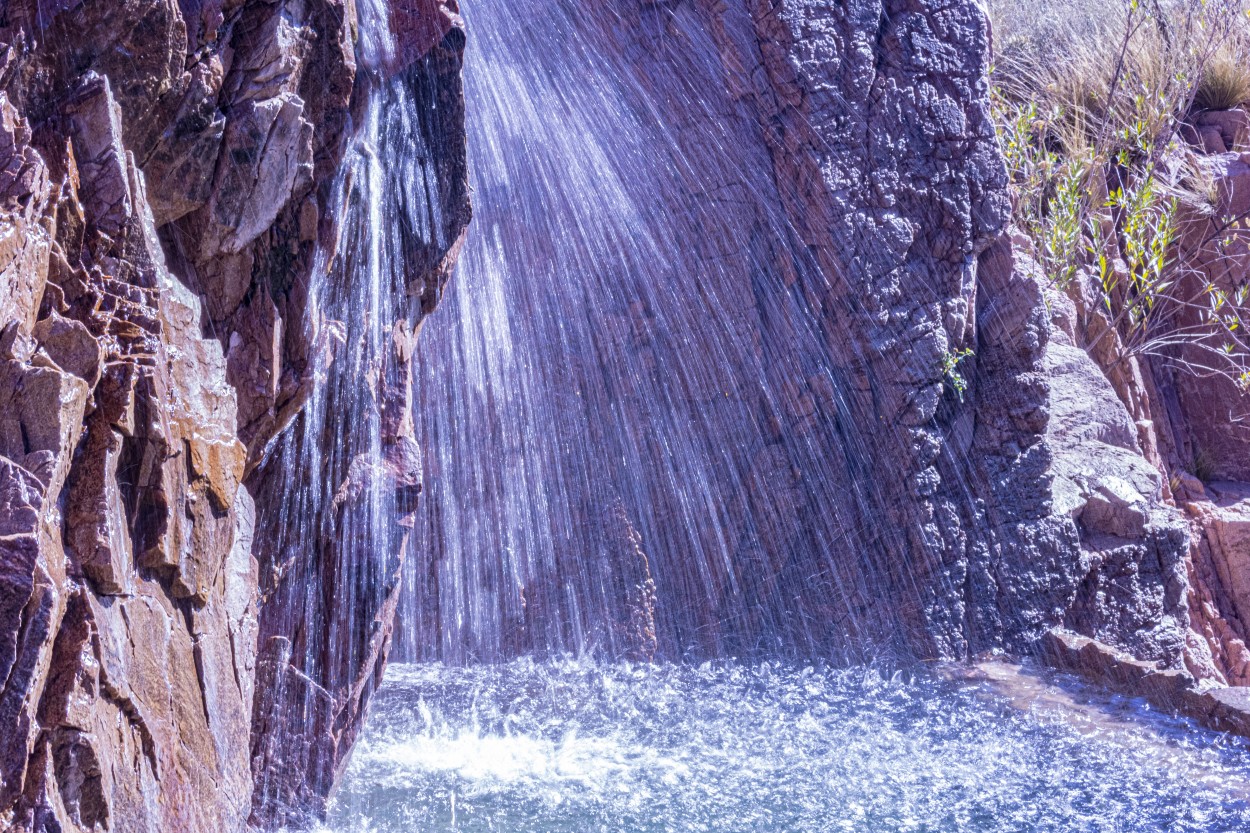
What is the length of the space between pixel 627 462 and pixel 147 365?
4.91 metres

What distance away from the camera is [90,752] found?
6.98ft

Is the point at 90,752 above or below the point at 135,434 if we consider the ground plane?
below

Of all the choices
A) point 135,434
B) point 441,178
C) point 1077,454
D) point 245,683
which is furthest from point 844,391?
point 135,434

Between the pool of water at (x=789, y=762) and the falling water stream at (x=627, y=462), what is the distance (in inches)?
1.4

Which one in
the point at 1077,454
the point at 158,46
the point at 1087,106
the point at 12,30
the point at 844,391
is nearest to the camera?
the point at 12,30

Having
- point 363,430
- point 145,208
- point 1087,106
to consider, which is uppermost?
point 1087,106

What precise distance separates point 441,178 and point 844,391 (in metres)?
3.32

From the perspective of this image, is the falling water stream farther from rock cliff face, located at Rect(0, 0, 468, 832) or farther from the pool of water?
rock cliff face, located at Rect(0, 0, 468, 832)

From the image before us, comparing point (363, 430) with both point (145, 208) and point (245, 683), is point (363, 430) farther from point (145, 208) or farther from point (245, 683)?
point (145, 208)

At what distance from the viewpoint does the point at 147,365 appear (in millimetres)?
2520

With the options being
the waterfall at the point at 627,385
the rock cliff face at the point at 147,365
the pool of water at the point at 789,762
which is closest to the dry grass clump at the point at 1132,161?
the waterfall at the point at 627,385

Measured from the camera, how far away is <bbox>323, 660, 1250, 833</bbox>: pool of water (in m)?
3.74

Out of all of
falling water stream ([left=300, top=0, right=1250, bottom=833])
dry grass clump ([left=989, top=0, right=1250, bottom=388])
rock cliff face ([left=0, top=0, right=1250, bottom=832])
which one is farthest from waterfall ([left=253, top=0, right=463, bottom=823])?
dry grass clump ([left=989, top=0, right=1250, bottom=388])

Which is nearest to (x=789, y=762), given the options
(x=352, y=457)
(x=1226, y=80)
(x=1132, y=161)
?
(x=352, y=457)
